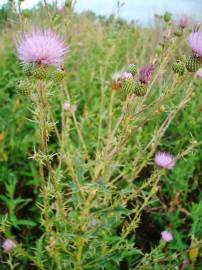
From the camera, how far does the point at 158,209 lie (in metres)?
2.16

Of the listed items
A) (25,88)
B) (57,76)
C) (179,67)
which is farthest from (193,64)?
(25,88)

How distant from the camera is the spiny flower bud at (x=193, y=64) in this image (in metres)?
1.27

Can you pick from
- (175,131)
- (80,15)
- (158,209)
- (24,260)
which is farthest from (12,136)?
(80,15)

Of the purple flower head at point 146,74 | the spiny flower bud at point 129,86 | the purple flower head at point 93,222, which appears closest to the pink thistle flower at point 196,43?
the purple flower head at point 146,74

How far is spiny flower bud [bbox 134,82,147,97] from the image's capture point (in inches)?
48.0

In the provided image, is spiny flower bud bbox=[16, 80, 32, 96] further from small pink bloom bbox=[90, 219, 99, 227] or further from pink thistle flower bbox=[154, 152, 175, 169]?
pink thistle flower bbox=[154, 152, 175, 169]

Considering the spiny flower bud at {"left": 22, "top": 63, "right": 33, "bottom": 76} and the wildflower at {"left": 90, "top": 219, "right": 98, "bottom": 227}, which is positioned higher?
the spiny flower bud at {"left": 22, "top": 63, "right": 33, "bottom": 76}

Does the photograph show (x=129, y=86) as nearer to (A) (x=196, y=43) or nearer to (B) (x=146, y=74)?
(B) (x=146, y=74)

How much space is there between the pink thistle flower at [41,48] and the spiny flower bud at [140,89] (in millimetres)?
238

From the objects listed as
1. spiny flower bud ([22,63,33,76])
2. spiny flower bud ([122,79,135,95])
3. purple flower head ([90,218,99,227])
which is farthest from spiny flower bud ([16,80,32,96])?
purple flower head ([90,218,99,227])

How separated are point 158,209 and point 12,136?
86cm

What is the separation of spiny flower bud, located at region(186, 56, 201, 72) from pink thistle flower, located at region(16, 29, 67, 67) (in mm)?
388

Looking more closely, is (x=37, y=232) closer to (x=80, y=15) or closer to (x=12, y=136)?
(x=12, y=136)

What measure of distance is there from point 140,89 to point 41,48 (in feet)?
1.03
